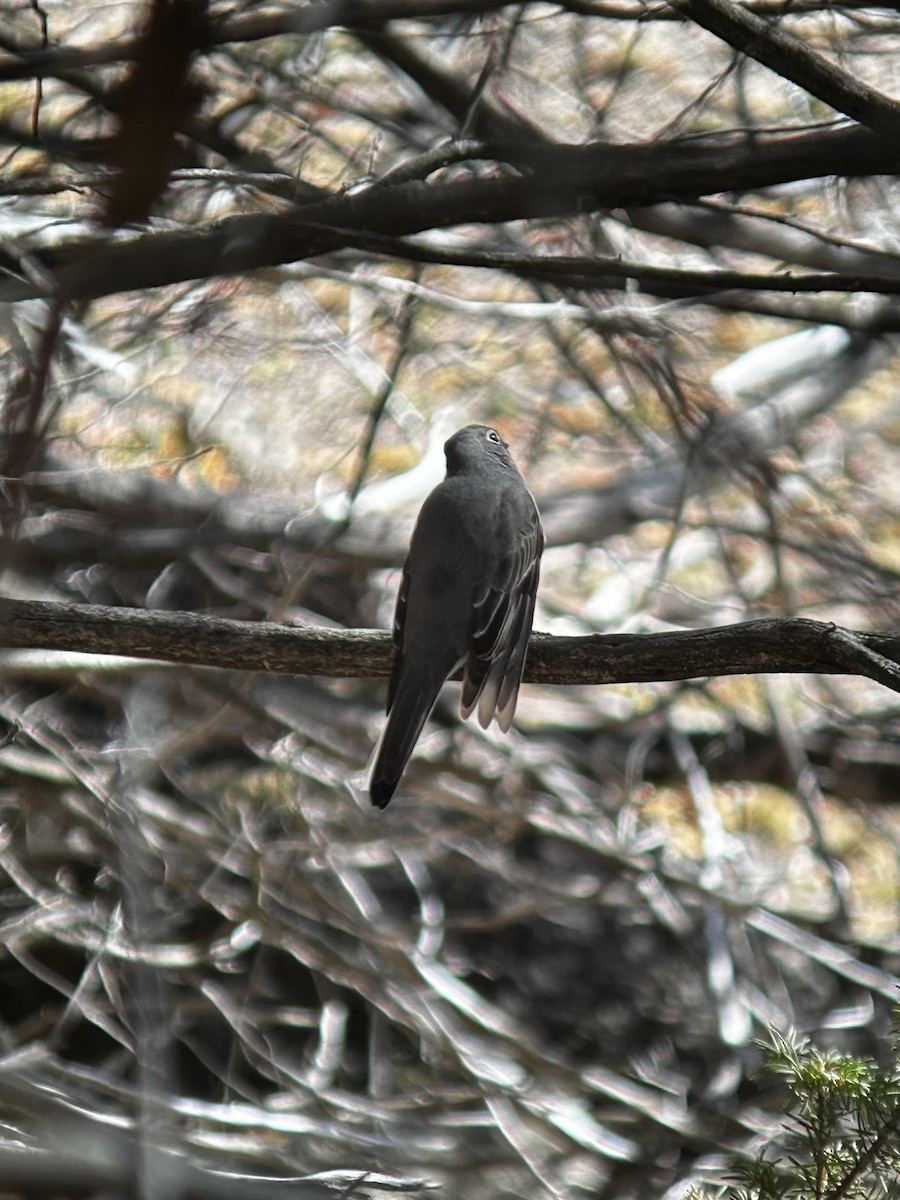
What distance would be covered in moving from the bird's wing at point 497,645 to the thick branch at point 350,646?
0.26m

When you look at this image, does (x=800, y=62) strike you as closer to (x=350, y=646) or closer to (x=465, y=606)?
(x=465, y=606)

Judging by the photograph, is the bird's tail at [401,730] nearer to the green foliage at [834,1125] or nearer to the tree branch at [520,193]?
the tree branch at [520,193]

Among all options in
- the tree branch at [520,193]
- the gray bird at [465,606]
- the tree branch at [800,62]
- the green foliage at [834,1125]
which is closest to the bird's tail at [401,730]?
the gray bird at [465,606]

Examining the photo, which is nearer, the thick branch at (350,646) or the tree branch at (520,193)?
the thick branch at (350,646)

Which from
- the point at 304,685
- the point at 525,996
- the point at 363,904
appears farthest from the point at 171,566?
the point at 525,996

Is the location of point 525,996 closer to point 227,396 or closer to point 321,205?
point 227,396

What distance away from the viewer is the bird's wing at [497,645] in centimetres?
371

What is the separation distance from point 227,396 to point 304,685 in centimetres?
161

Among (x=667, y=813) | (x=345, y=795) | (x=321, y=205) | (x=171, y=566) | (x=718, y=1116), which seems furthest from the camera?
(x=667, y=813)

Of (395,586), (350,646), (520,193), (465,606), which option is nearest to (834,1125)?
(350,646)

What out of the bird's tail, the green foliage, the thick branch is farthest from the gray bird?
the green foliage

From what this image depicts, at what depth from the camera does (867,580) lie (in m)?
5.92

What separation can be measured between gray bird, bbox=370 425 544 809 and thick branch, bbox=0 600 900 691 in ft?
0.80

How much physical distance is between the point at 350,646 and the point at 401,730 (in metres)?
0.43
